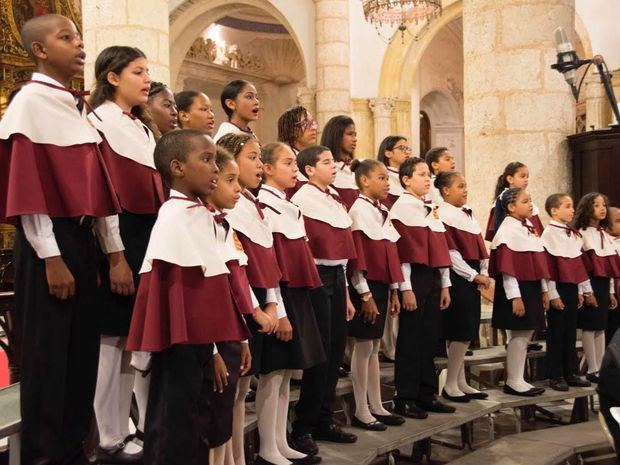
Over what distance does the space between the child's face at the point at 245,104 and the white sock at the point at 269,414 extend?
1403mm

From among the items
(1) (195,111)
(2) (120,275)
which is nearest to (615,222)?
(1) (195,111)

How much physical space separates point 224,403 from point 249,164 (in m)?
1.08

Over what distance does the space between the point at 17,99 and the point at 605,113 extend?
12.1 meters

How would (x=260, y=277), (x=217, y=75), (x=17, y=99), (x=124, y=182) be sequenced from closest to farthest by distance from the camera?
(x=17, y=99) → (x=124, y=182) → (x=260, y=277) → (x=217, y=75)

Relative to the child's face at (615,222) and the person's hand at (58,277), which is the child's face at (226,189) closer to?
the person's hand at (58,277)

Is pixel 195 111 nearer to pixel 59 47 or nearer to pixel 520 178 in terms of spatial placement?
pixel 59 47

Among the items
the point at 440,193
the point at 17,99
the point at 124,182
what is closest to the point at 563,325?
the point at 440,193

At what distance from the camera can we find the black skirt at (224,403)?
8.76 feet

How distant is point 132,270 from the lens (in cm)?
284

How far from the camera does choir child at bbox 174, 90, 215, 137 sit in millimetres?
3531

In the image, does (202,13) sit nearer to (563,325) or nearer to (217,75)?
(217,75)

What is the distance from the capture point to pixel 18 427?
8.40 ft

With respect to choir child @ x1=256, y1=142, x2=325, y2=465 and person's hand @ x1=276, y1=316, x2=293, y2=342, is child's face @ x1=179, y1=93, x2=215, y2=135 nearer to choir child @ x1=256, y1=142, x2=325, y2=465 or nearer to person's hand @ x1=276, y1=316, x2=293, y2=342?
choir child @ x1=256, y1=142, x2=325, y2=465

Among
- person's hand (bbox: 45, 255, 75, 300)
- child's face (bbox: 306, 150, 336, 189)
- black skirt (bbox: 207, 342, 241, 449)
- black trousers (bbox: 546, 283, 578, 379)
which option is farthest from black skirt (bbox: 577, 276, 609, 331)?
person's hand (bbox: 45, 255, 75, 300)
